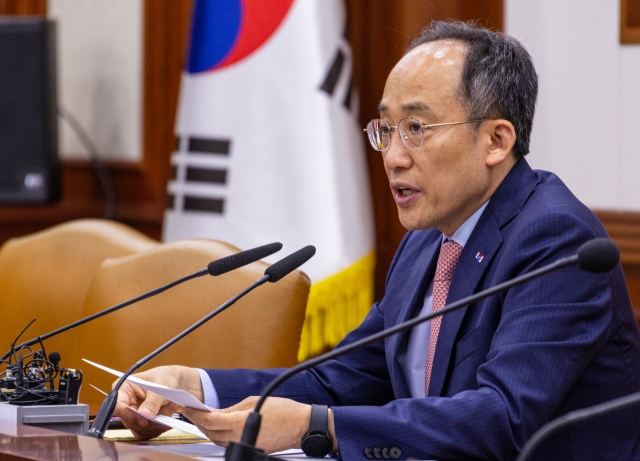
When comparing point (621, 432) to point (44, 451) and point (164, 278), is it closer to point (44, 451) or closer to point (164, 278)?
point (44, 451)

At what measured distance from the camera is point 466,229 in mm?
1892

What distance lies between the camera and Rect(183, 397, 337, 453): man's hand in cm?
155

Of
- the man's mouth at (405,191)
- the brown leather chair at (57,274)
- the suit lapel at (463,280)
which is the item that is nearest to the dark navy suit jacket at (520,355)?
the suit lapel at (463,280)

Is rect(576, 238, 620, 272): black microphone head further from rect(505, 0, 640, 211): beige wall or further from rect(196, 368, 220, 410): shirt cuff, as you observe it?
rect(505, 0, 640, 211): beige wall

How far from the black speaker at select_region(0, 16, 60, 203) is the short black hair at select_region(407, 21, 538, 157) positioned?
266cm

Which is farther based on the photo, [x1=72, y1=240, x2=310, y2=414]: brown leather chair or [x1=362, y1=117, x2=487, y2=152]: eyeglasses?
[x1=72, y1=240, x2=310, y2=414]: brown leather chair

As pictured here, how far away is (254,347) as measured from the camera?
235 cm

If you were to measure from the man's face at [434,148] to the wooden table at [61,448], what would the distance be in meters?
0.72

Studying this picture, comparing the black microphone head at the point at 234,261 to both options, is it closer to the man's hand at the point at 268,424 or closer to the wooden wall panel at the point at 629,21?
the man's hand at the point at 268,424

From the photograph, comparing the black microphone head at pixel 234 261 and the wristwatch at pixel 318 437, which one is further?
the black microphone head at pixel 234 261

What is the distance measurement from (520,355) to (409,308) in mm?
434

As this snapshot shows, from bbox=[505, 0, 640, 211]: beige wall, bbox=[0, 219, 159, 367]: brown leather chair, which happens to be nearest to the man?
bbox=[0, 219, 159, 367]: brown leather chair

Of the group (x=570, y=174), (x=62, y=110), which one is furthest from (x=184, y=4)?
(x=570, y=174)

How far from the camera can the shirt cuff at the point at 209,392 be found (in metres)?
1.95
